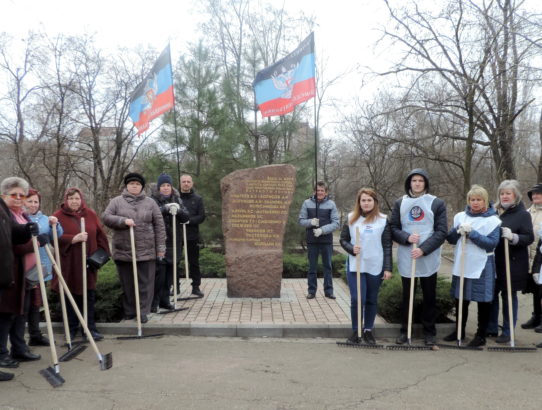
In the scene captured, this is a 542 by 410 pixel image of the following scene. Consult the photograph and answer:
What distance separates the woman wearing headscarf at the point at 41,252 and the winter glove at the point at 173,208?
5.24ft

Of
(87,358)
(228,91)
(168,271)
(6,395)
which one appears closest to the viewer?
(6,395)

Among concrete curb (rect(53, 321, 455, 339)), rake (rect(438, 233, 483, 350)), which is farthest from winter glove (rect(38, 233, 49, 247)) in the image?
rake (rect(438, 233, 483, 350))

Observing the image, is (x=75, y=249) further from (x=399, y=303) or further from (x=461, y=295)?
(x=461, y=295)

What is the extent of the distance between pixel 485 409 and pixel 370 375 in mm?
995

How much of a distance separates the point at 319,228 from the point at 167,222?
7.78 ft

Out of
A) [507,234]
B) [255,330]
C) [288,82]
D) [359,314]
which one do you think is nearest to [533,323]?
[507,234]

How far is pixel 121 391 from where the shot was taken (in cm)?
352

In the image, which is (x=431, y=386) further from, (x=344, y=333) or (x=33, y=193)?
(x=33, y=193)

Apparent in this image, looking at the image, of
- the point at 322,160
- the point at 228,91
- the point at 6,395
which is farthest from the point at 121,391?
the point at 322,160

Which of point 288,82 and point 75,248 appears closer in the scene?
point 75,248

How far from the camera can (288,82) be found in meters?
7.44

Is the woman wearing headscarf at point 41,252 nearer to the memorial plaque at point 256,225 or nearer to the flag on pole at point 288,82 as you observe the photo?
the memorial plaque at point 256,225

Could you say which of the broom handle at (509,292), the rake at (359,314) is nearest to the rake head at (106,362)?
the rake at (359,314)

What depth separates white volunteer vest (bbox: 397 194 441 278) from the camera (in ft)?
15.7
